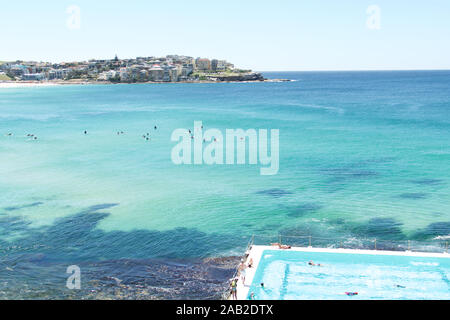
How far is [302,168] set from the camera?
50719 mm

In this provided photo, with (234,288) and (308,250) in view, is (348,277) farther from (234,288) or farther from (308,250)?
(234,288)

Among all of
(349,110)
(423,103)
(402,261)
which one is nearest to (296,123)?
(349,110)

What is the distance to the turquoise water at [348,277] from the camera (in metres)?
23.4

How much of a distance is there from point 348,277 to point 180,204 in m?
18.5

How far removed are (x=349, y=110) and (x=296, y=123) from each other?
2467cm

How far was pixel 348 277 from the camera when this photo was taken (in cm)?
2508

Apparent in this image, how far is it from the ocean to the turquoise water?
3.01m

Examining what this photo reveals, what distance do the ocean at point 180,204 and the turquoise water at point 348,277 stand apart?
301cm

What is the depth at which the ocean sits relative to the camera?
2750 cm

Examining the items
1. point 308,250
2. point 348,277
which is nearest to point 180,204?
point 308,250

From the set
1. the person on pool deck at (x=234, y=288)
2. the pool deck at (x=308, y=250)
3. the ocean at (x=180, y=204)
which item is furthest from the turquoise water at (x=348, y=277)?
the ocean at (x=180, y=204)

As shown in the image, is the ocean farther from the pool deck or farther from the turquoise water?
the turquoise water

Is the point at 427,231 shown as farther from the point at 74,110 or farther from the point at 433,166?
the point at 74,110

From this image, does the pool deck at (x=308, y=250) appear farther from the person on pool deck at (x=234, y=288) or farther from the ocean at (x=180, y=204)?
the ocean at (x=180, y=204)
